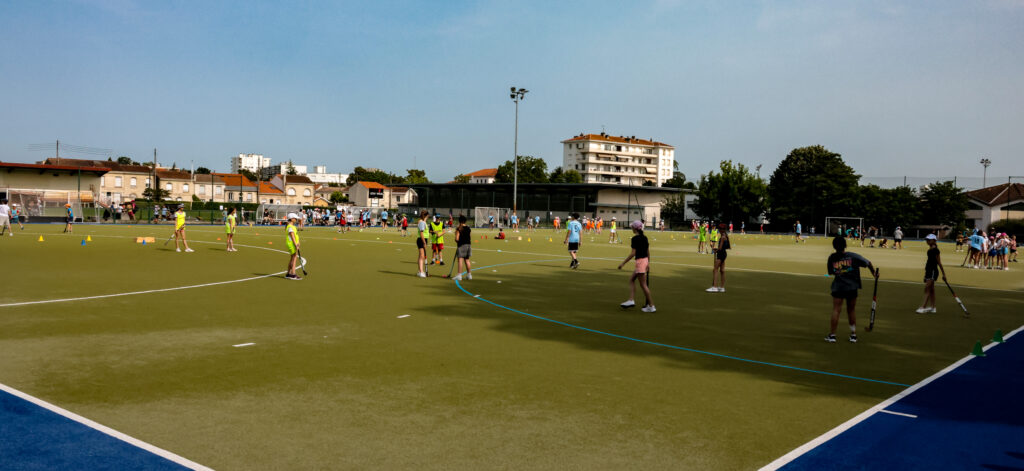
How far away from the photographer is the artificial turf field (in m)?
5.57

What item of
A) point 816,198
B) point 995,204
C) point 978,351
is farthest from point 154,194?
point 995,204

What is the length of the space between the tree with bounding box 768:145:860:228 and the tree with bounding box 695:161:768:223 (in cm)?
196

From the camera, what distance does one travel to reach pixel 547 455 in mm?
5328

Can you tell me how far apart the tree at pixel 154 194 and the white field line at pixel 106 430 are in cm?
10672

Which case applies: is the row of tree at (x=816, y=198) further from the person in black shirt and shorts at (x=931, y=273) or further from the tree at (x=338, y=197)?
the tree at (x=338, y=197)

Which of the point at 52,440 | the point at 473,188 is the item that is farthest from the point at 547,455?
the point at 473,188

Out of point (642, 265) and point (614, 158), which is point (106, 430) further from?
point (614, 158)

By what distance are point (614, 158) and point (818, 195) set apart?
230 feet

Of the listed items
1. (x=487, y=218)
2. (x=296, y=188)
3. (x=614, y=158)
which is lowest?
(x=487, y=218)

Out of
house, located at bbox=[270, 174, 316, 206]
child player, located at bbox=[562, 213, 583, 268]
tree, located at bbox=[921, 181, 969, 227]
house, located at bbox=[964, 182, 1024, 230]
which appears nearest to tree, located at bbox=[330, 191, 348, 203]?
house, located at bbox=[270, 174, 316, 206]

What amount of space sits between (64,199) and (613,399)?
7501 cm

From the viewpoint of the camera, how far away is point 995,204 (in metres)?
69.2

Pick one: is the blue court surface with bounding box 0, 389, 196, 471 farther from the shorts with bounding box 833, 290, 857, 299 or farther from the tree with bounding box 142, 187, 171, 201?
the tree with bounding box 142, 187, 171, 201

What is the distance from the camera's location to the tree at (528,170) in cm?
13888
